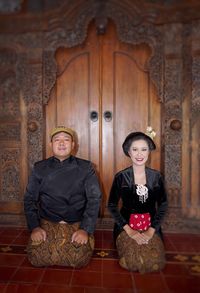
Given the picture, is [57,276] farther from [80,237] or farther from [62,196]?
[62,196]

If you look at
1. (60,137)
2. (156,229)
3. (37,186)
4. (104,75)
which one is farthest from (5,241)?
(104,75)

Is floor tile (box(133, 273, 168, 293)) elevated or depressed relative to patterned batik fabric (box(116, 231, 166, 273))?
depressed

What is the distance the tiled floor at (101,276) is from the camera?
6.03ft

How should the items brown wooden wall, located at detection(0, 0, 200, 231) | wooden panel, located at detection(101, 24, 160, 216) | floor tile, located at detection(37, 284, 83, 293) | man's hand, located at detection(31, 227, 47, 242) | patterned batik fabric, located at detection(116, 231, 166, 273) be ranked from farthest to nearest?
wooden panel, located at detection(101, 24, 160, 216)
brown wooden wall, located at detection(0, 0, 200, 231)
man's hand, located at detection(31, 227, 47, 242)
patterned batik fabric, located at detection(116, 231, 166, 273)
floor tile, located at detection(37, 284, 83, 293)

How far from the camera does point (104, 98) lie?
3078mm

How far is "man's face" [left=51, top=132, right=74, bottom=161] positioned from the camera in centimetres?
228

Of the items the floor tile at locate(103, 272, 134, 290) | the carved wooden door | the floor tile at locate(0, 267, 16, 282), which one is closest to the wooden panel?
the carved wooden door

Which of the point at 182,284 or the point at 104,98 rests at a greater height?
the point at 104,98

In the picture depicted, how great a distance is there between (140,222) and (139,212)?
0.25ft

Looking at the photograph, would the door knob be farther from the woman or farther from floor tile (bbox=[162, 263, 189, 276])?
floor tile (bbox=[162, 263, 189, 276])

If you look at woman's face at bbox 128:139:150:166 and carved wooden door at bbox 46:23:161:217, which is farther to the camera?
carved wooden door at bbox 46:23:161:217

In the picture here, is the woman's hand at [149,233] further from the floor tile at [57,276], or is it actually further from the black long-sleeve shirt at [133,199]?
the floor tile at [57,276]

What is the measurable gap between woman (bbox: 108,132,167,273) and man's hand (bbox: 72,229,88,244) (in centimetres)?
26

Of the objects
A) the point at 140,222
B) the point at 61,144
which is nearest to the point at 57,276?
the point at 140,222
